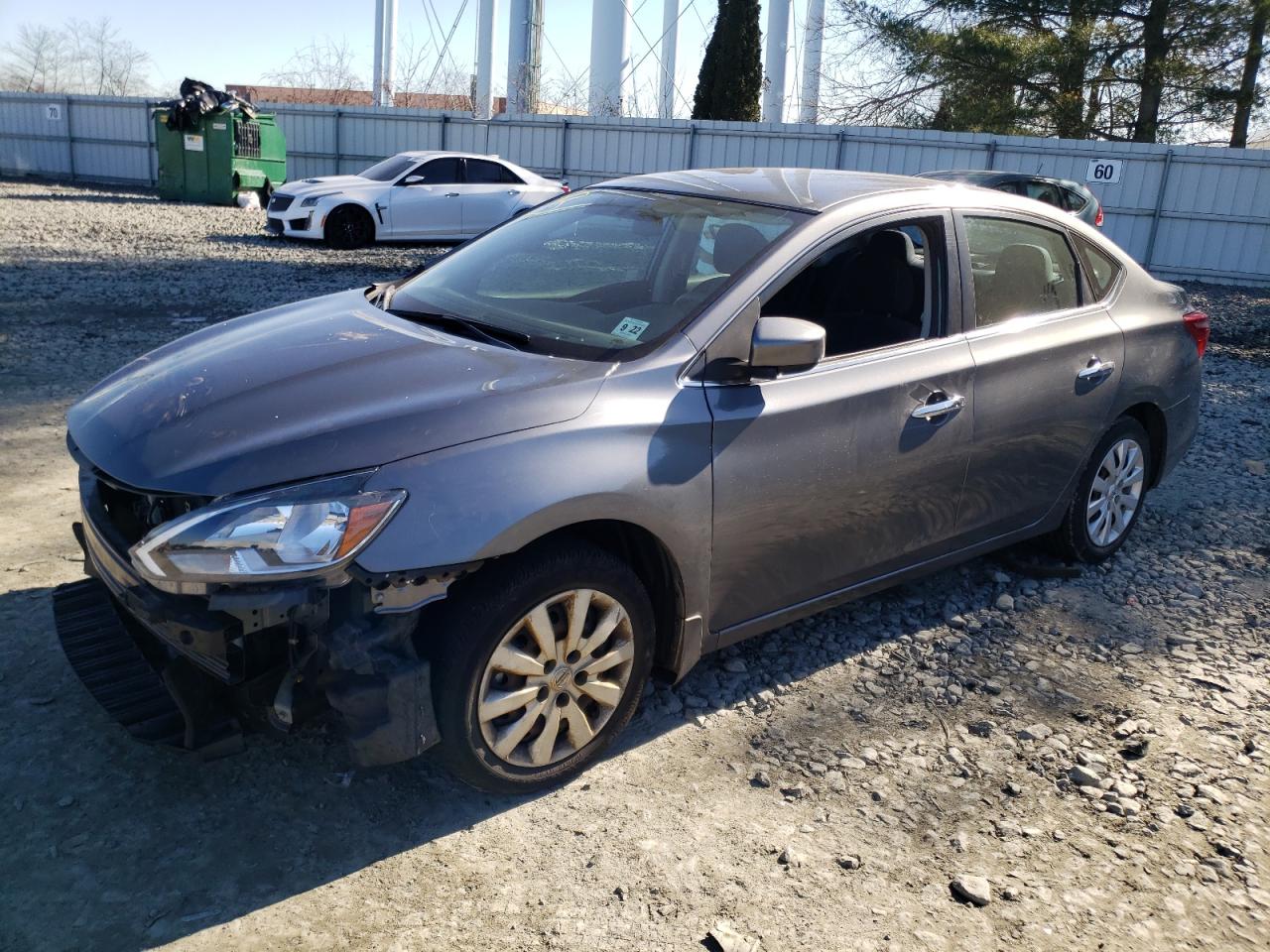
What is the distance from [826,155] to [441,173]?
26.0 feet

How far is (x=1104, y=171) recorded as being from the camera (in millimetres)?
19609

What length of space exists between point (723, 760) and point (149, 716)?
1646 mm

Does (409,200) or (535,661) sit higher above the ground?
(409,200)

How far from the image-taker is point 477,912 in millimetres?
2641

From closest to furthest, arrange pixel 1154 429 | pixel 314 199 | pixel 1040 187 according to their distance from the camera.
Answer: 1. pixel 1154 429
2. pixel 1040 187
3. pixel 314 199

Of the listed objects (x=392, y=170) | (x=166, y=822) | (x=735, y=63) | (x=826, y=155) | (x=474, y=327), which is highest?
(x=735, y=63)

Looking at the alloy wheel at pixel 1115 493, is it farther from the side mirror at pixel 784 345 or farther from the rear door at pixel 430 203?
the rear door at pixel 430 203

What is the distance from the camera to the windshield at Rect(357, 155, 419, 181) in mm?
16734

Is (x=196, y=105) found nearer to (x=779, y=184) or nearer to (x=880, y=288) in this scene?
(x=779, y=184)

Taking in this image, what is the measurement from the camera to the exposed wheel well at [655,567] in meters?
3.11

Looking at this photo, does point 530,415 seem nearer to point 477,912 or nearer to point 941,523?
point 477,912

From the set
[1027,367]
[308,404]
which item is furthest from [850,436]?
[308,404]

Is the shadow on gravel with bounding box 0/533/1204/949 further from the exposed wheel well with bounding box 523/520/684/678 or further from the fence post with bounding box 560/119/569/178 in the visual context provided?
the fence post with bounding box 560/119/569/178

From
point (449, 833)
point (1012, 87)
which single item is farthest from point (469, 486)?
point (1012, 87)
